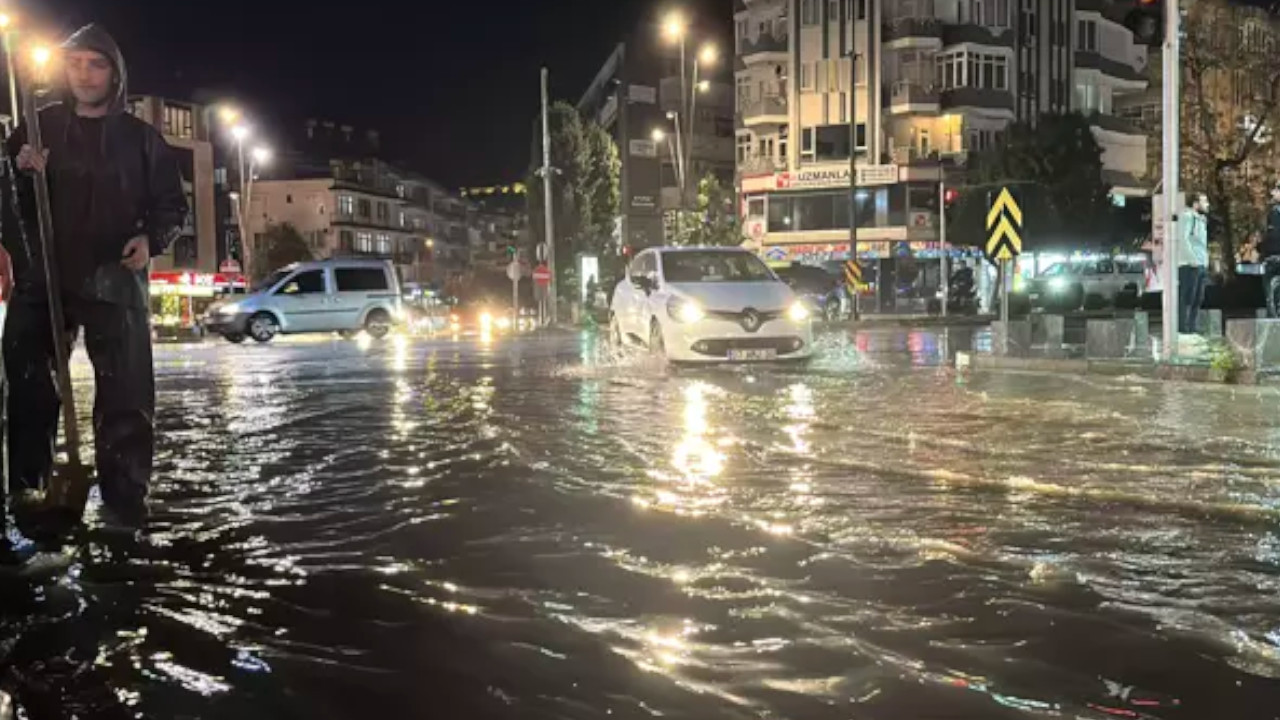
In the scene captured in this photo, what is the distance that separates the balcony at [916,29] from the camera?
53906 mm

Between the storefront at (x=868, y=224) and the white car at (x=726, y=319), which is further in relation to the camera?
the storefront at (x=868, y=224)

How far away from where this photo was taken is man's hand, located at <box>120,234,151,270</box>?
4949 mm

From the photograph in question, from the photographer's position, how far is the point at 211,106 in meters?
73.2

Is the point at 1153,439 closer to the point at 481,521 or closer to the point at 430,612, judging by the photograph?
the point at 481,521

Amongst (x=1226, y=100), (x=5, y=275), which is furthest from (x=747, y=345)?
(x=1226, y=100)

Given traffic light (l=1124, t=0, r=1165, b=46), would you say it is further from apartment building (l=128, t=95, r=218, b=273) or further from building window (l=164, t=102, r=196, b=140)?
building window (l=164, t=102, r=196, b=140)

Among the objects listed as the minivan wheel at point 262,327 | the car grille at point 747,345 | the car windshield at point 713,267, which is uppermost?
the car windshield at point 713,267

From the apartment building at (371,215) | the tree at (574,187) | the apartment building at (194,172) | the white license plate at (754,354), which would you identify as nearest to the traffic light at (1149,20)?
the white license plate at (754,354)

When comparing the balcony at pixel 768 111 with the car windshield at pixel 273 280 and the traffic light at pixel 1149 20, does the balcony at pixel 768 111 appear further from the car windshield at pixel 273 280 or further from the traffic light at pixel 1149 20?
the traffic light at pixel 1149 20

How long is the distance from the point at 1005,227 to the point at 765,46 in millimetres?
41807

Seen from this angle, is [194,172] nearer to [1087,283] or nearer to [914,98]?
[914,98]

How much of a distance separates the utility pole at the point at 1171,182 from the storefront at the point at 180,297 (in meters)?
27.3

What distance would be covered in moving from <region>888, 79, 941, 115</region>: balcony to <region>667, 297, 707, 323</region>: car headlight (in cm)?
→ 4265

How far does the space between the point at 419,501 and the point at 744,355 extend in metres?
8.72
